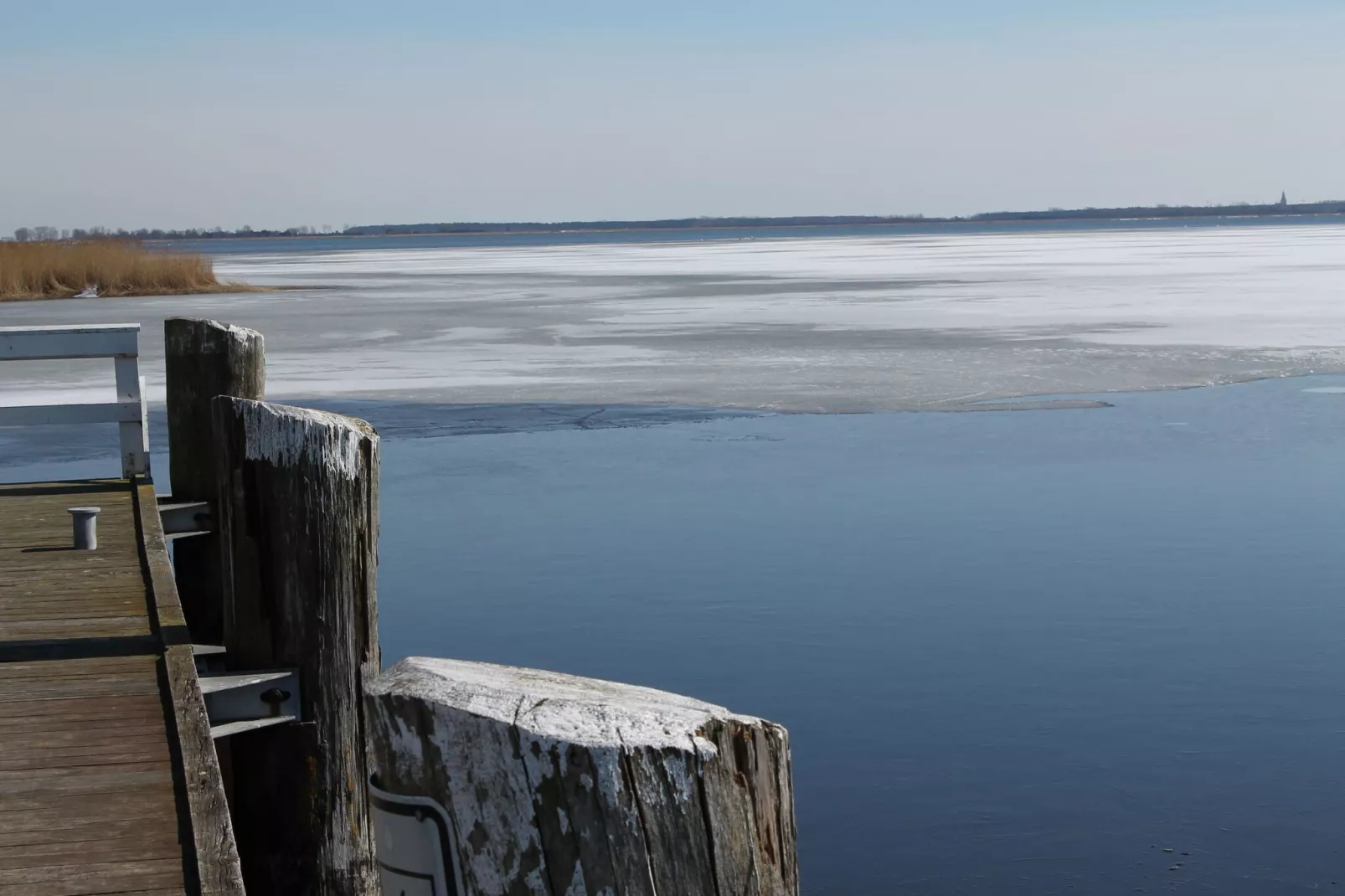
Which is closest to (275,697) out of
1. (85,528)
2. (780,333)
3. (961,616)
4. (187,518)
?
(187,518)

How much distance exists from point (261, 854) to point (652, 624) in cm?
291

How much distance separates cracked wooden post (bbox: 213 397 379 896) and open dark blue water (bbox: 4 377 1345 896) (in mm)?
1501

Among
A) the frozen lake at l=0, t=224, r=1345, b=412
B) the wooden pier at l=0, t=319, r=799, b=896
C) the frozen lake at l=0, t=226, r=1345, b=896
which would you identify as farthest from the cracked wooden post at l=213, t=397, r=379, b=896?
the frozen lake at l=0, t=224, r=1345, b=412

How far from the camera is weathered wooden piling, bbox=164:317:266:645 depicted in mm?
6352

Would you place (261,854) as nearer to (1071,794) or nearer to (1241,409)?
(1071,794)

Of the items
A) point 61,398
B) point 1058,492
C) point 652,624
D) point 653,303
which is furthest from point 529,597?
point 653,303

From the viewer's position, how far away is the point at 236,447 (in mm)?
4133

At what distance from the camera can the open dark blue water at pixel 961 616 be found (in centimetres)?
500

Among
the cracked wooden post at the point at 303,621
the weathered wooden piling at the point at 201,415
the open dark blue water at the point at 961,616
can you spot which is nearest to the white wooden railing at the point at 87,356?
the weathered wooden piling at the point at 201,415

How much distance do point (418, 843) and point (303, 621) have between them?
2.26 meters

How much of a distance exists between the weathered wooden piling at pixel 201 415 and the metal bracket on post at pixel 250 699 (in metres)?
2.19

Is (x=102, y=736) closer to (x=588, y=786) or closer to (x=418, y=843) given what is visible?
(x=418, y=843)

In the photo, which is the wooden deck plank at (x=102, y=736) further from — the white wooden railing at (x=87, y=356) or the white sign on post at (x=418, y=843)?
the white wooden railing at (x=87, y=356)

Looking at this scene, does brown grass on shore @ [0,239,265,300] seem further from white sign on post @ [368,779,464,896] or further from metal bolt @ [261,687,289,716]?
white sign on post @ [368,779,464,896]
